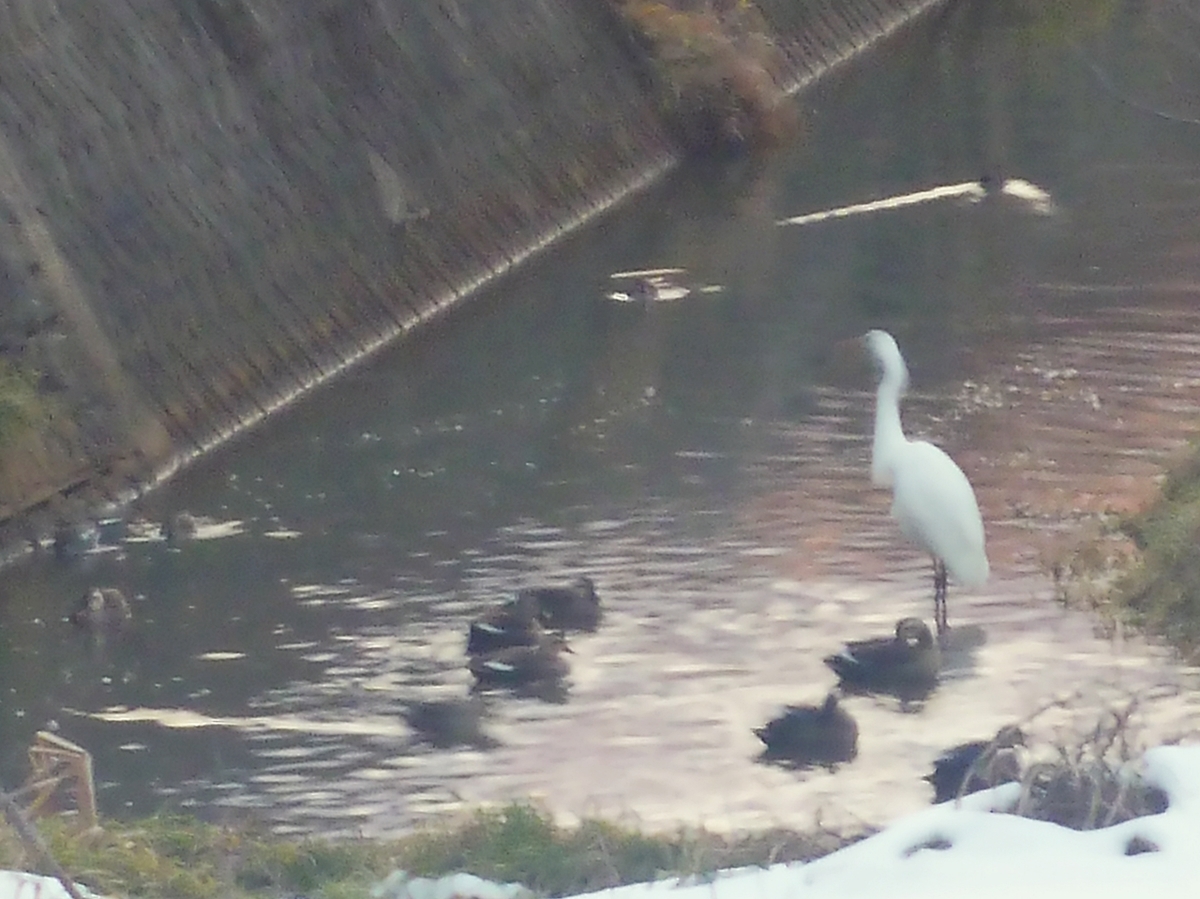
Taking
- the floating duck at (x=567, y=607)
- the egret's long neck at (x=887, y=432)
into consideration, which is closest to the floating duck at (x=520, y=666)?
the floating duck at (x=567, y=607)

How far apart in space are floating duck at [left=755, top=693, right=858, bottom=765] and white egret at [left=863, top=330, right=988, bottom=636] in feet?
4.33

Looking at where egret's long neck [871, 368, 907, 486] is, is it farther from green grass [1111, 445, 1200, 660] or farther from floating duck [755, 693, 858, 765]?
floating duck [755, 693, 858, 765]

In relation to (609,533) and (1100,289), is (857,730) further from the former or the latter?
(1100,289)

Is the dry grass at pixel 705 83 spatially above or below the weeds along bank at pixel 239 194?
above

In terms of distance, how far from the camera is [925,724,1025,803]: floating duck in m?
4.34

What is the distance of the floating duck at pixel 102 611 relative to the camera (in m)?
9.68

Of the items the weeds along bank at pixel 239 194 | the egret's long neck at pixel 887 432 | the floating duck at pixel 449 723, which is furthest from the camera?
the weeds along bank at pixel 239 194

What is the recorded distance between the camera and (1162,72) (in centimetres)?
2316

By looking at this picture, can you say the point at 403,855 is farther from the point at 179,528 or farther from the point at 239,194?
the point at 239,194

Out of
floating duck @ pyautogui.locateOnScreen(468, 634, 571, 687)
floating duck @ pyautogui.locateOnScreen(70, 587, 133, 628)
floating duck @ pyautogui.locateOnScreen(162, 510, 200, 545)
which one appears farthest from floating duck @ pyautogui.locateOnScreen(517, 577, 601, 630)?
floating duck @ pyautogui.locateOnScreen(162, 510, 200, 545)

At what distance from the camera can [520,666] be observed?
870 centimetres

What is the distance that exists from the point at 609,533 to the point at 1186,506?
283cm

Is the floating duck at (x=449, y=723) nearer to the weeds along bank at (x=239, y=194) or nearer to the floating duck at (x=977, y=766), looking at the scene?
the floating duck at (x=977, y=766)

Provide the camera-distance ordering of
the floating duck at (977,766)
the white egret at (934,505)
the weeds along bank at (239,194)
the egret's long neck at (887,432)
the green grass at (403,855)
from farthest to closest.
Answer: the weeds along bank at (239,194)
the egret's long neck at (887,432)
the white egret at (934,505)
the green grass at (403,855)
the floating duck at (977,766)
